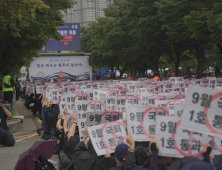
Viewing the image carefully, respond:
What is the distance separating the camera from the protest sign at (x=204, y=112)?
3.73 meters

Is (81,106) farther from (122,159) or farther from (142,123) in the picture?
(122,159)

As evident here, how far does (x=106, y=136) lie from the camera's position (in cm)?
491

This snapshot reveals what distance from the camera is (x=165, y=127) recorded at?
406 cm

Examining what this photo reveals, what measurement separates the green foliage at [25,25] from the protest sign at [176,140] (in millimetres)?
10361

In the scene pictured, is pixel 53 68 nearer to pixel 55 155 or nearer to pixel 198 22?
pixel 198 22

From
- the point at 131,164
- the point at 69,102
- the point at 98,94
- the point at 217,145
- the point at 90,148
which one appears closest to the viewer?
the point at 131,164

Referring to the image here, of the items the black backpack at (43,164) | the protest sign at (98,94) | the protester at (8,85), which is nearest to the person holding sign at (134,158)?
the black backpack at (43,164)

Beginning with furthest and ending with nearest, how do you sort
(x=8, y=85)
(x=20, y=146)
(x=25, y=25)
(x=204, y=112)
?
(x=25, y=25) → (x=8, y=85) → (x=20, y=146) → (x=204, y=112)

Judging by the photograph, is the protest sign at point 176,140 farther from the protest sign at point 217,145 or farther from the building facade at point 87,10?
the building facade at point 87,10

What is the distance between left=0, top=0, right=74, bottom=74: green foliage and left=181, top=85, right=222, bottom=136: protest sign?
10.6m

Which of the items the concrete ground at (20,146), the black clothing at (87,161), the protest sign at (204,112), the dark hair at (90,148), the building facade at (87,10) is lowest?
the concrete ground at (20,146)

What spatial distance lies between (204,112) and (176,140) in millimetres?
477

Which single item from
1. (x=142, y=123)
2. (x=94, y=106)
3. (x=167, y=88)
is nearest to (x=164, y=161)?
(x=142, y=123)

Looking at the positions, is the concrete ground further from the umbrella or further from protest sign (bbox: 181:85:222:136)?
protest sign (bbox: 181:85:222:136)
